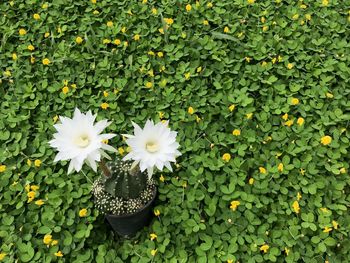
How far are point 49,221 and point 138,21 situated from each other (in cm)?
155

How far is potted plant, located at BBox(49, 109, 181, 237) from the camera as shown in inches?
54.9

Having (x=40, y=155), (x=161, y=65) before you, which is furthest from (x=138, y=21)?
(x=40, y=155)

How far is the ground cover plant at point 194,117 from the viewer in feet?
5.85

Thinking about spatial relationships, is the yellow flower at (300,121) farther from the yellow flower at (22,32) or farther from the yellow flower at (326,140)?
the yellow flower at (22,32)

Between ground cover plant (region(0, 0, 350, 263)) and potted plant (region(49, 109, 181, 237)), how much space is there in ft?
0.45

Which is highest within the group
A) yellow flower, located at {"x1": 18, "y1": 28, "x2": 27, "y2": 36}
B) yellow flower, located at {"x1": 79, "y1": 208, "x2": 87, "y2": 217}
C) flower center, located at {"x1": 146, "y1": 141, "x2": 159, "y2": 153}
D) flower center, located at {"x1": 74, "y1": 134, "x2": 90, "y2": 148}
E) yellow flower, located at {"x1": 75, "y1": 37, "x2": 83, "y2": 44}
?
flower center, located at {"x1": 74, "y1": 134, "x2": 90, "y2": 148}

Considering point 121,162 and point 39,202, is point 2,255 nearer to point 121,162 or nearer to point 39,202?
point 39,202

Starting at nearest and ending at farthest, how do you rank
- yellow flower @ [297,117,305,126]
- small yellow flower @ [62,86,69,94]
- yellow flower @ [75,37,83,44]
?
yellow flower @ [297,117,305,126], small yellow flower @ [62,86,69,94], yellow flower @ [75,37,83,44]

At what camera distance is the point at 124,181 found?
1.67m

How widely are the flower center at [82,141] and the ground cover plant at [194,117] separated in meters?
0.54

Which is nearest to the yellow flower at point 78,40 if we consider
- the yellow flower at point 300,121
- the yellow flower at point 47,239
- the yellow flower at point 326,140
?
the yellow flower at point 47,239

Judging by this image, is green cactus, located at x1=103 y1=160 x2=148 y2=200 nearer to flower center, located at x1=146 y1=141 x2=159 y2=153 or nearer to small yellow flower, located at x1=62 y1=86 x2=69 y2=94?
flower center, located at x1=146 y1=141 x2=159 y2=153

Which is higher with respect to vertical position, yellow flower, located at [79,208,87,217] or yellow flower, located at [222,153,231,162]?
yellow flower, located at [222,153,231,162]

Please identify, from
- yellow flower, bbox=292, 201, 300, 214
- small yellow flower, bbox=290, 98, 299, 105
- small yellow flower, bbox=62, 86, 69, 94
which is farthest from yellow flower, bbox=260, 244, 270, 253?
small yellow flower, bbox=62, 86, 69, 94
